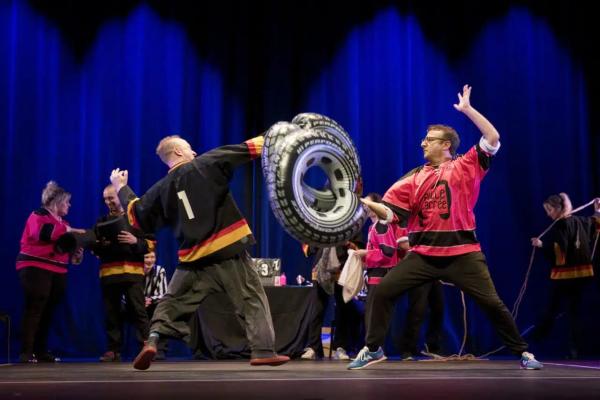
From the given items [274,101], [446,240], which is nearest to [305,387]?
[446,240]

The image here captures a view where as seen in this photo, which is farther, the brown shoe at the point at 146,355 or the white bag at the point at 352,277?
the white bag at the point at 352,277

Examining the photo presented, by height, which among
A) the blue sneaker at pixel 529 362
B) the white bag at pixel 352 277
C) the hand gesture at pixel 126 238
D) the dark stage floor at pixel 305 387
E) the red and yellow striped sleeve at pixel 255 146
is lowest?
the blue sneaker at pixel 529 362

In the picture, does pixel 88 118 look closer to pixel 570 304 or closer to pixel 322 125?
pixel 322 125

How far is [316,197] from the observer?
199 inches

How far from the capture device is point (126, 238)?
821 cm

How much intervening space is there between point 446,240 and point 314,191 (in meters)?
1.20

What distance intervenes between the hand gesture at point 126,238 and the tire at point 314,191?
11.9ft

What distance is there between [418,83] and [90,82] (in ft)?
14.8

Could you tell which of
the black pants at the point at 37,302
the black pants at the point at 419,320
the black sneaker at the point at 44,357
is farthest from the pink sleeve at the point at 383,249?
the black sneaker at the point at 44,357

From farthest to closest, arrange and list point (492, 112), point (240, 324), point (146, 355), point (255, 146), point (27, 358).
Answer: point (492, 112) → point (240, 324) → point (27, 358) → point (255, 146) → point (146, 355)

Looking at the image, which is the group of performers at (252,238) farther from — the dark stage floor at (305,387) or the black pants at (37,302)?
the black pants at (37,302)

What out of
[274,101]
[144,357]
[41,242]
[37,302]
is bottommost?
[144,357]

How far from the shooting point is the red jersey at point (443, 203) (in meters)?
5.68

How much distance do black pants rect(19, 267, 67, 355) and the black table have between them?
1.58 meters
